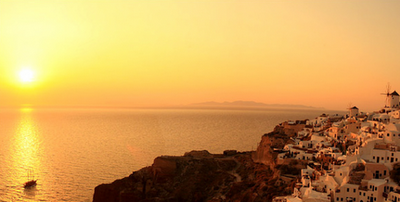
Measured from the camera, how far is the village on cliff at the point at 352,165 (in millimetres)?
35719

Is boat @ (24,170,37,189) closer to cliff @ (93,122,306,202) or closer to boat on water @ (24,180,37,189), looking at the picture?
boat on water @ (24,180,37,189)

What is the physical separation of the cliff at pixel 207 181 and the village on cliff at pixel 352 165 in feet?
12.3

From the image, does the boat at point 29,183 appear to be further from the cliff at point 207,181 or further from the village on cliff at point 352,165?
the village on cliff at point 352,165

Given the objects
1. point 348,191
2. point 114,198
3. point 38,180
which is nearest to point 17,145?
point 38,180

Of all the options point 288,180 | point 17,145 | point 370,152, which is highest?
point 370,152

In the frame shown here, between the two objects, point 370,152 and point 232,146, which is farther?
point 232,146

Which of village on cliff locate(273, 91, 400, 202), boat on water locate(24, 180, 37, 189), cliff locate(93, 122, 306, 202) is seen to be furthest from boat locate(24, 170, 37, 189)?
village on cliff locate(273, 91, 400, 202)

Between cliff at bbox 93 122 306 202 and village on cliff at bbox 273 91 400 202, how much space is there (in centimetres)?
375

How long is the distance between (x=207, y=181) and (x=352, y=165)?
29539mm

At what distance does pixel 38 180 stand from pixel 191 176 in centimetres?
3612

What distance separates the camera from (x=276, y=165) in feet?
179

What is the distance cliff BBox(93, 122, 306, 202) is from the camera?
49.7 meters

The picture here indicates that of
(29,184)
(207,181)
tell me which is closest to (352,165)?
(207,181)

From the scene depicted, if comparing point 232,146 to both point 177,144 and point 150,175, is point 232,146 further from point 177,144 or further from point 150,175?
point 150,175
